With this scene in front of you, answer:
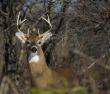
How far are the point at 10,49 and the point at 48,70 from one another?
577cm

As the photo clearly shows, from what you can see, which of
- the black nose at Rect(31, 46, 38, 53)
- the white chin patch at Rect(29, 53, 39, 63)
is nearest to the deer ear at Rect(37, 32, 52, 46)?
the black nose at Rect(31, 46, 38, 53)

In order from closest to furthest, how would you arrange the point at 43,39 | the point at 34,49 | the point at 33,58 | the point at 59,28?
the point at 33,58 → the point at 34,49 → the point at 43,39 → the point at 59,28

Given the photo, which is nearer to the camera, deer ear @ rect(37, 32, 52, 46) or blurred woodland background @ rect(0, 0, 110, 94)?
deer ear @ rect(37, 32, 52, 46)

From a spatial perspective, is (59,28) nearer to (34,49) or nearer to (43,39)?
(43,39)

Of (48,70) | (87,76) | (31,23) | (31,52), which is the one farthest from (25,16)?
(87,76)

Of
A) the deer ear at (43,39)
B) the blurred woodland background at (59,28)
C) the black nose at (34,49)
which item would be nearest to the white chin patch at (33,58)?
the black nose at (34,49)

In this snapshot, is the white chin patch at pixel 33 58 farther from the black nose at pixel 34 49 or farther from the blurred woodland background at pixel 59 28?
the blurred woodland background at pixel 59 28

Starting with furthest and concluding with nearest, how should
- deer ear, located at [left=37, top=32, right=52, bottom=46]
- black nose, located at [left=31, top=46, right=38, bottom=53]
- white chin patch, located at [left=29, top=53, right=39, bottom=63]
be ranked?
deer ear, located at [left=37, top=32, right=52, bottom=46], black nose, located at [left=31, top=46, right=38, bottom=53], white chin patch, located at [left=29, top=53, right=39, bottom=63]

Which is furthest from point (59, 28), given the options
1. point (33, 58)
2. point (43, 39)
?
point (33, 58)

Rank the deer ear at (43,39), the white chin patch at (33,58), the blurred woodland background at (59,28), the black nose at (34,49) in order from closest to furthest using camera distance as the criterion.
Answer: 1. the white chin patch at (33,58)
2. the black nose at (34,49)
3. the deer ear at (43,39)
4. the blurred woodland background at (59,28)

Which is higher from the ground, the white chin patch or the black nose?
the black nose

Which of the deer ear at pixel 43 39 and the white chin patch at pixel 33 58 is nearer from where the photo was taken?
the white chin patch at pixel 33 58

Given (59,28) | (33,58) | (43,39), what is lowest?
(59,28)

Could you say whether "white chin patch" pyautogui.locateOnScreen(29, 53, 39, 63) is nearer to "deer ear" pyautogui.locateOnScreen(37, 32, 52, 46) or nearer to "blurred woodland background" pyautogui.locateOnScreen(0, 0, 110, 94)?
"blurred woodland background" pyautogui.locateOnScreen(0, 0, 110, 94)
